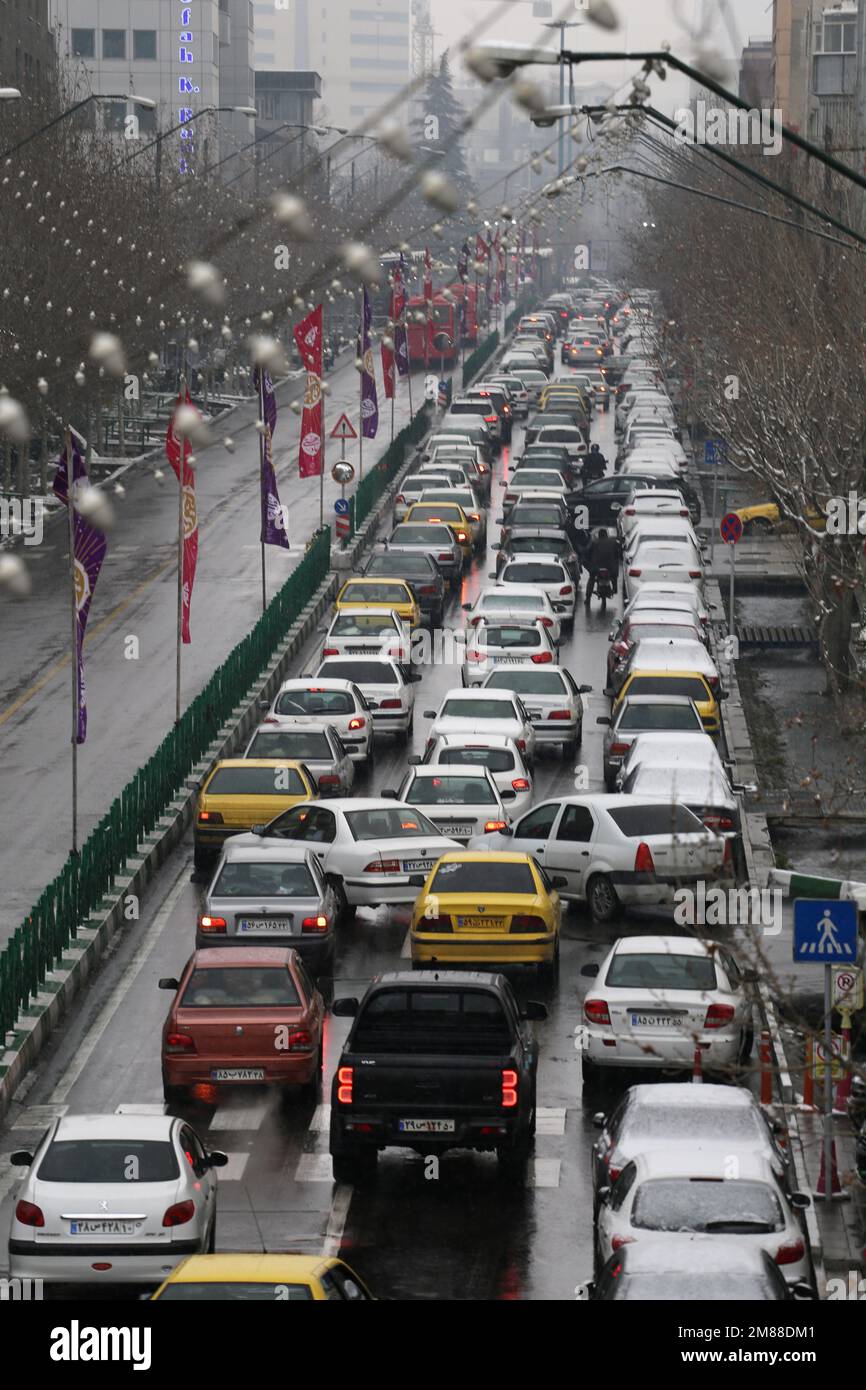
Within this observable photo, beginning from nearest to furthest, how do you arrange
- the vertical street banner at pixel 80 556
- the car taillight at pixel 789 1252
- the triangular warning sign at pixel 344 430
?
the car taillight at pixel 789 1252 < the vertical street banner at pixel 80 556 < the triangular warning sign at pixel 344 430

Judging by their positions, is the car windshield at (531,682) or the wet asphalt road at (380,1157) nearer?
the wet asphalt road at (380,1157)

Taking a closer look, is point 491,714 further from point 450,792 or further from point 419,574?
point 419,574

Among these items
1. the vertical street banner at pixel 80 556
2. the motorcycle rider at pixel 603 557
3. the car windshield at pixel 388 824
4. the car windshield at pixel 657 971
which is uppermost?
the vertical street banner at pixel 80 556

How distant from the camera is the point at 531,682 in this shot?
120 ft

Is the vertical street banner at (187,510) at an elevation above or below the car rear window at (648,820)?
above

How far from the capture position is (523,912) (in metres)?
23.4

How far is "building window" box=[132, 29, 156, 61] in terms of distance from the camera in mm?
143375

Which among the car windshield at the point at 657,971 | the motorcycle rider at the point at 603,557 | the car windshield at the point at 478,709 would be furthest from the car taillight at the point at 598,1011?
the motorcycle rider at the point at 603,557

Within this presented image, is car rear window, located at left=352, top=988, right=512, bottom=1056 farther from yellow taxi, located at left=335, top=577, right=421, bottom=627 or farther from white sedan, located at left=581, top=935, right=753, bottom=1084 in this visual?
yellow taxi, located at left=335, top=577, right=421, bottom=627

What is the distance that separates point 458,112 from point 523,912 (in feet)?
558

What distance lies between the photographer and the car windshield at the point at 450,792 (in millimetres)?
29031

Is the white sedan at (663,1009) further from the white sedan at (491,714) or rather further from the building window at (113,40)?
the building window at (113,40)

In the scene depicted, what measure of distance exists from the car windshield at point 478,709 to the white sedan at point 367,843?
21.8ft
